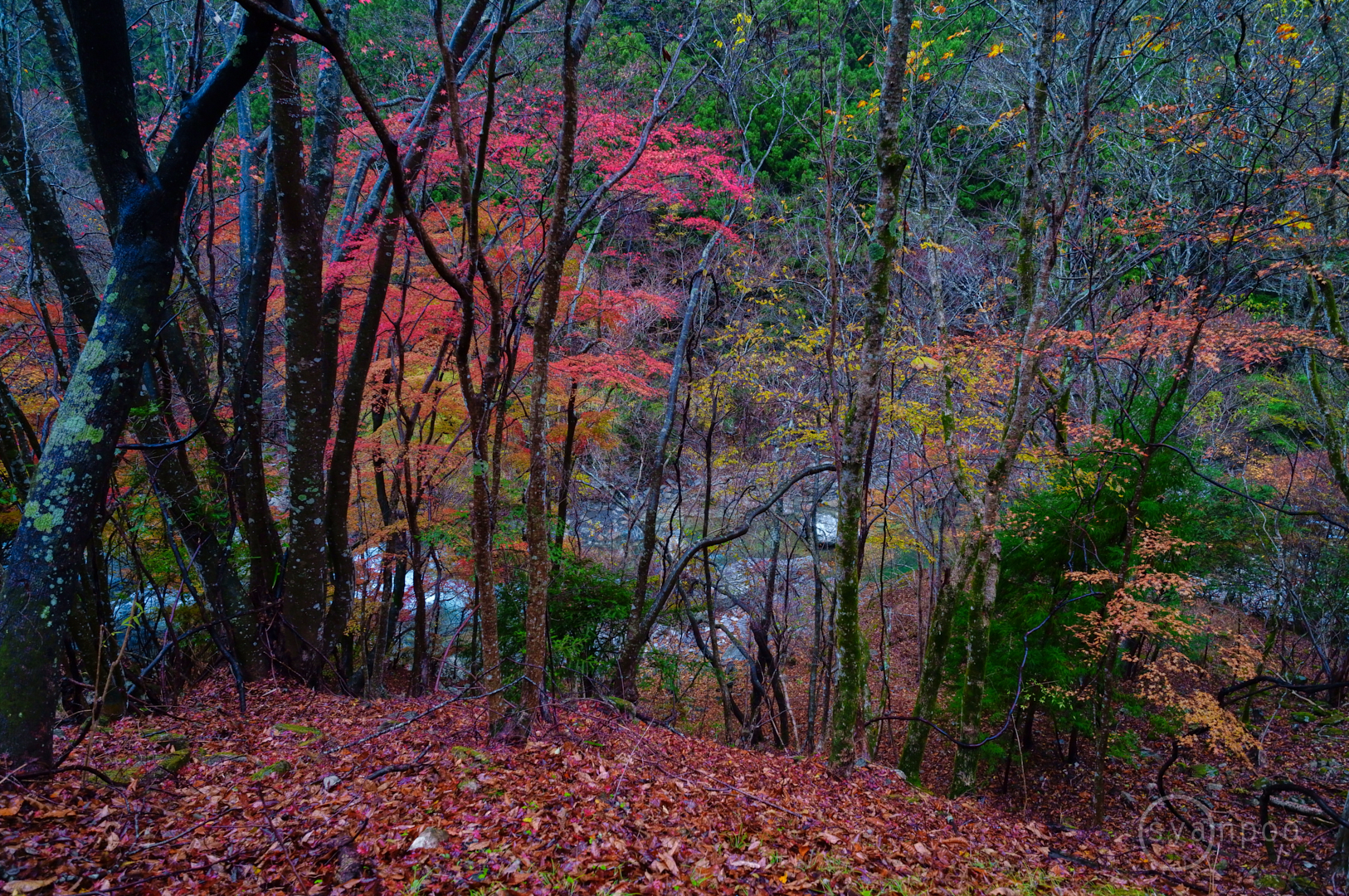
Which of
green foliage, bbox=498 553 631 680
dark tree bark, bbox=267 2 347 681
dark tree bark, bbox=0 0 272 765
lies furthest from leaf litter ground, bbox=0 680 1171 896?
green foliage, bbox=498 553 631 680

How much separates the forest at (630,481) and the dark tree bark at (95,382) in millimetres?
21

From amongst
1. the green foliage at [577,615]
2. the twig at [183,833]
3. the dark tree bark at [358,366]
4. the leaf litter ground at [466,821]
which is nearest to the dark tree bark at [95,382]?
the leaf litter ground at [466,821]

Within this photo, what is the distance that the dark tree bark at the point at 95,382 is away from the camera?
9.70 feet

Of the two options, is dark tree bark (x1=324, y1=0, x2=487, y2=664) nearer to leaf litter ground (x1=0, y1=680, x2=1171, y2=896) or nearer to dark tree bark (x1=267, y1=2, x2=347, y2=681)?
dark tree bark (x1=267, y1=2, x2=347, y2=681)

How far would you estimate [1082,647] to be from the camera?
932cm

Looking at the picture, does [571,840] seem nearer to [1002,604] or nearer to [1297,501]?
[1002,604]

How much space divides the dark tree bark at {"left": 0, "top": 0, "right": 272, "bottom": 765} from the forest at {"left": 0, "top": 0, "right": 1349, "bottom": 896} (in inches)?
0.8

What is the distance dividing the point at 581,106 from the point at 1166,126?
9.17m

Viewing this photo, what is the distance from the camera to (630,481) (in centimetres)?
1764

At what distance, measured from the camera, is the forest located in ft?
11.0

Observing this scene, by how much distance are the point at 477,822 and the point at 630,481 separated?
14.2 meters

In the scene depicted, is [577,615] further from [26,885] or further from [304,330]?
[26,885]

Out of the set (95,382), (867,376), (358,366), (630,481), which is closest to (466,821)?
(95,382)

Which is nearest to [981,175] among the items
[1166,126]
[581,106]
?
[1166,126]
